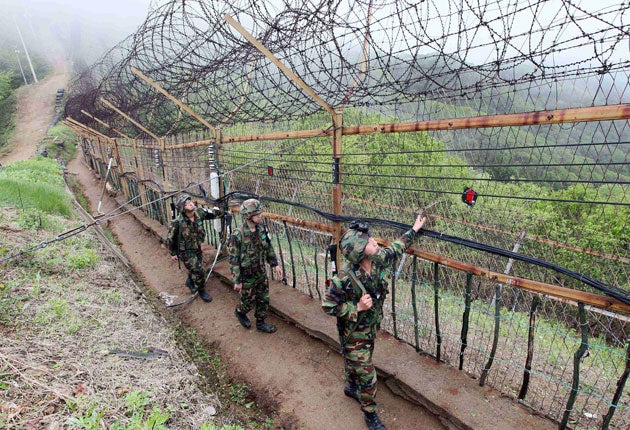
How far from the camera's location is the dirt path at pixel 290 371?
2715 mm

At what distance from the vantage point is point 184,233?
15.1ft

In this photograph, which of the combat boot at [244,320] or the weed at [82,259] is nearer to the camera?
the combat boot at [244,320]

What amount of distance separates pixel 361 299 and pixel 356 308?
0.36ft

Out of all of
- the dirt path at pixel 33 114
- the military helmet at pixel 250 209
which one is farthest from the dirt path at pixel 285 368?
the dirt path at pixel 33 114

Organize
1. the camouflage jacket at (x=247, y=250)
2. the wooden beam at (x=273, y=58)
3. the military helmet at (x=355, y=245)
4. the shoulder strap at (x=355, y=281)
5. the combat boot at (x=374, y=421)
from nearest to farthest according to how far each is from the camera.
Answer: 1. the military helmet at (x=355, y=245)
2. the shoulder strap at (x=355, y=281)
3. the combat boot at (x=374, y=421)
4. the wooden beam at (x=273, y=58)
5. the camouflage jacket at (x=247, y=250)

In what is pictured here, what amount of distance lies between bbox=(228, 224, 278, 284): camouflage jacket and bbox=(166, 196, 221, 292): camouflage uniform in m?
1.28

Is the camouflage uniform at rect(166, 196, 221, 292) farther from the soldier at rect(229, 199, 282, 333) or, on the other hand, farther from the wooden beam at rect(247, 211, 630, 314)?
the wooden beam at rect(247, 211, 630, 314)

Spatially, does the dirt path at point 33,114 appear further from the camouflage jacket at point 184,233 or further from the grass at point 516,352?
the grass at point 516,352

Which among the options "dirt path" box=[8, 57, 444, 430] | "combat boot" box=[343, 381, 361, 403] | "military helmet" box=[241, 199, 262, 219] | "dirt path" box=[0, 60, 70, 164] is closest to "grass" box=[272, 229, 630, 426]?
"dirt path" box=[8, 57, 444, 430]

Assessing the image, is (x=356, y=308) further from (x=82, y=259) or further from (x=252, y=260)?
(x=82, y=259)

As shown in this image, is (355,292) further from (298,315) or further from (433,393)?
(298,315)

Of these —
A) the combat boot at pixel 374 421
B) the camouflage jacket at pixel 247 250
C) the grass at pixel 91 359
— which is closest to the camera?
the grass at pixel 91 359

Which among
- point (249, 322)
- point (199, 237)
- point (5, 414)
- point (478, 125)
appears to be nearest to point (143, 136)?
point (199, 237)

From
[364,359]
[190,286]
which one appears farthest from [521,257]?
[190,286]
